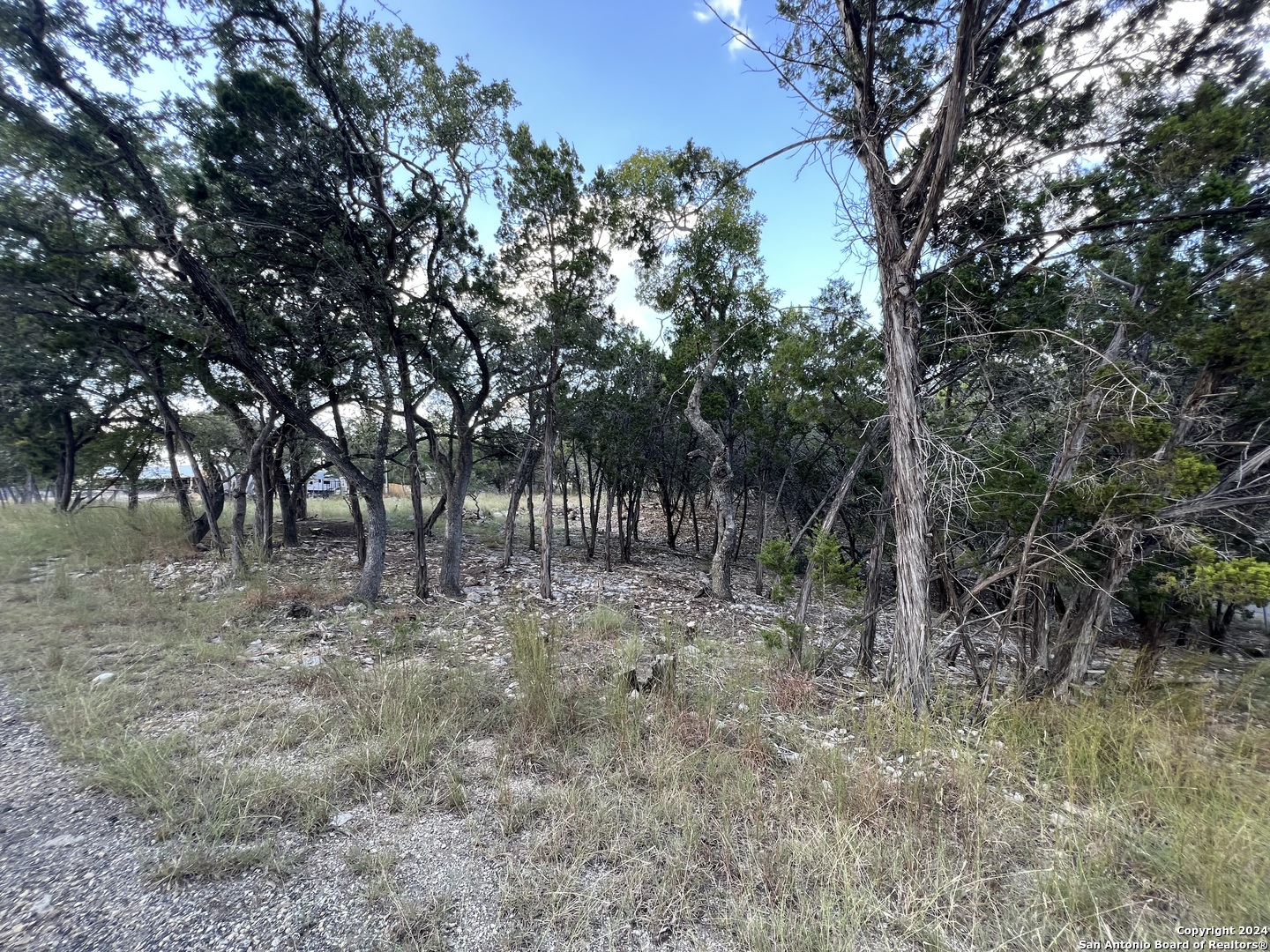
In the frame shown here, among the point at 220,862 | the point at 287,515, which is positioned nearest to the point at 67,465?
the point at 287,515

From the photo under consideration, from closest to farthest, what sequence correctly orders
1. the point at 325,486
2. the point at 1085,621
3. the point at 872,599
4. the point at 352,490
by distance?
the point at 1085,621 → the point at 872,599 → the point at 352,490 → the point at 325,486

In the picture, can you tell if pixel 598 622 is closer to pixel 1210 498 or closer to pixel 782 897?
pixel 782 897

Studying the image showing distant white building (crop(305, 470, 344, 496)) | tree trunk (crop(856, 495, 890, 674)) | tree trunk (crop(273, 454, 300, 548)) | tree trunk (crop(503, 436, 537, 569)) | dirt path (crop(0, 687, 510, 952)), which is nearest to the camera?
dirt path (crop(0, 687, 510, 952))

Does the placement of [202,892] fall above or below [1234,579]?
below

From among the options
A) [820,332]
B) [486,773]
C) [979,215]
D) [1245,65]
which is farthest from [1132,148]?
[486,773]

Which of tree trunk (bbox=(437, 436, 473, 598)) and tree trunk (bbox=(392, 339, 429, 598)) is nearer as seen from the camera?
tree trunk (bbox=(392, 339, 429, 598))

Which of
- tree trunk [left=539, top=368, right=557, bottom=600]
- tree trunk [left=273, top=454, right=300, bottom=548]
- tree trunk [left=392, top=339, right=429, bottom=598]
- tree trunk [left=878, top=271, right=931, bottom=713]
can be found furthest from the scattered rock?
tree trunk [left=273, top=454, right=300, bottom=548]

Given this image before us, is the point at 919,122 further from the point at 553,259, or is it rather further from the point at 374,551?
the point at 374,551

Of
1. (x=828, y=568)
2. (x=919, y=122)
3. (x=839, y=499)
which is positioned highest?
(x=919, y=122)

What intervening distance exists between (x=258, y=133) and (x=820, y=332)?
7.40 meters

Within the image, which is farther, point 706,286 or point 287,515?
point 287,515

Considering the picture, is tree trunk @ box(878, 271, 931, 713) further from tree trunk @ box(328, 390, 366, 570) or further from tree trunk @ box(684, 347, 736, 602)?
tree trunk @ box(328, 390, 366, 570)

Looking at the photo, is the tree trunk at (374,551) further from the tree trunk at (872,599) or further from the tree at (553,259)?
the tree trunk at (872,599)

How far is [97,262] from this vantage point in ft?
20.6
